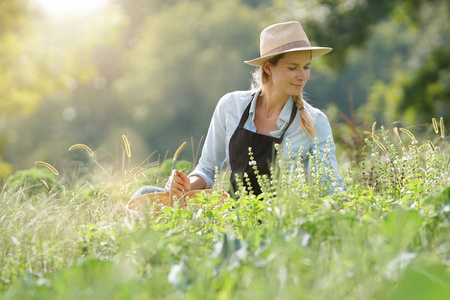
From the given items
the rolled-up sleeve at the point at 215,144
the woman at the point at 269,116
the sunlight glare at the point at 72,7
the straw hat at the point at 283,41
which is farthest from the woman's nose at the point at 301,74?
the sunlight glare at the point at 72,7

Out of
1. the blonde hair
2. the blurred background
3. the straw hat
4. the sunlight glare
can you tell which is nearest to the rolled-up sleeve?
the blonde hair

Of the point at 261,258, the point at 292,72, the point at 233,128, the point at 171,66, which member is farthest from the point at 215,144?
the point at 171,66

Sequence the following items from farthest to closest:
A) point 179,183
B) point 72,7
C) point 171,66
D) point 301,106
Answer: point 171,66 < point 72,7 < point 301,106 < point 179,183

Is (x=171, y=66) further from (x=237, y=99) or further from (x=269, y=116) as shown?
(x=269, y=116)

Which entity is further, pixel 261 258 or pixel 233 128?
pixel 233 128

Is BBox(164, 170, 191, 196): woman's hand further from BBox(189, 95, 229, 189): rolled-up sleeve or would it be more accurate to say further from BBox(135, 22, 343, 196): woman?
BBox(189, 95, 229, 189): rolled-up sleeve

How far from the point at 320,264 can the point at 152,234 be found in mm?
533

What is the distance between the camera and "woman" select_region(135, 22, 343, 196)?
12.3ft

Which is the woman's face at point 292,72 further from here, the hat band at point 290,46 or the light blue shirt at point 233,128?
the light blue shirt at point 233,128

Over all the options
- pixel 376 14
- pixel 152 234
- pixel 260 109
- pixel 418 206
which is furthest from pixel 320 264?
pixel 376 14

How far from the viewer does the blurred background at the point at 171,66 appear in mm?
13484

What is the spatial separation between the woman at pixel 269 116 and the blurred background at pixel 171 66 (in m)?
2.60

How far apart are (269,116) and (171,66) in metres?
24.4

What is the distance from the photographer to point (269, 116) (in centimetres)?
402
